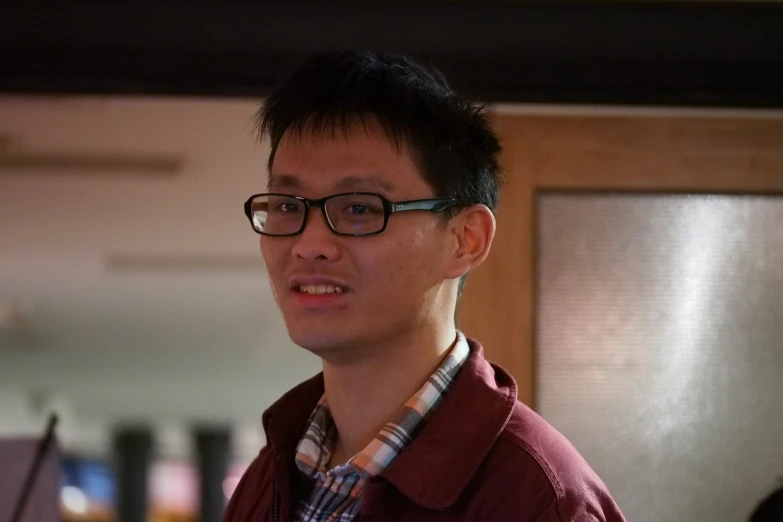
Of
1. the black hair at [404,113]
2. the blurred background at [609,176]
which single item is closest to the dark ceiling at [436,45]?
the blurred background at [609,176]

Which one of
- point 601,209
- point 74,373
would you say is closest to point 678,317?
point 601,209

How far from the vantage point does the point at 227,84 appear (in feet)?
5.22

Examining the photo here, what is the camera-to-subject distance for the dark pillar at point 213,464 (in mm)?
4207

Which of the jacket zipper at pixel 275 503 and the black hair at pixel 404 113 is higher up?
the black hair at pixel 404 113

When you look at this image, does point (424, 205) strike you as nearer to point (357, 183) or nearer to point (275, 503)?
point (357, 183)

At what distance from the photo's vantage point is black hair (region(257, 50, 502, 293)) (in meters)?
0.93

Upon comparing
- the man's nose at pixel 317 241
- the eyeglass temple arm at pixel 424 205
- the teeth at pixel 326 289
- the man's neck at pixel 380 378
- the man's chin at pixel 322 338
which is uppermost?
the eyeglass temple arm at pixel 424 205

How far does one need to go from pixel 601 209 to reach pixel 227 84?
79 centimetres

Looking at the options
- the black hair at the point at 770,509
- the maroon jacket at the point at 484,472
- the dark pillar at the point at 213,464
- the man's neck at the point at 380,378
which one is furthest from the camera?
the dark pillar at the point at 213,464

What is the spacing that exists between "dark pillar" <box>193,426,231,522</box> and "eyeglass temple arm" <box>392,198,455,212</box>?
3636mm

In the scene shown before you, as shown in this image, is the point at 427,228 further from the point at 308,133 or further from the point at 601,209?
the point at 601,209

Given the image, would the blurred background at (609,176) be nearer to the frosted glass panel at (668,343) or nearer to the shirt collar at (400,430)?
the frosted glass panel at (668,343)

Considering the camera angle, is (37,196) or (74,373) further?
(74,373)

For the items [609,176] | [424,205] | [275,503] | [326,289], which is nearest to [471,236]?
[424,205]
